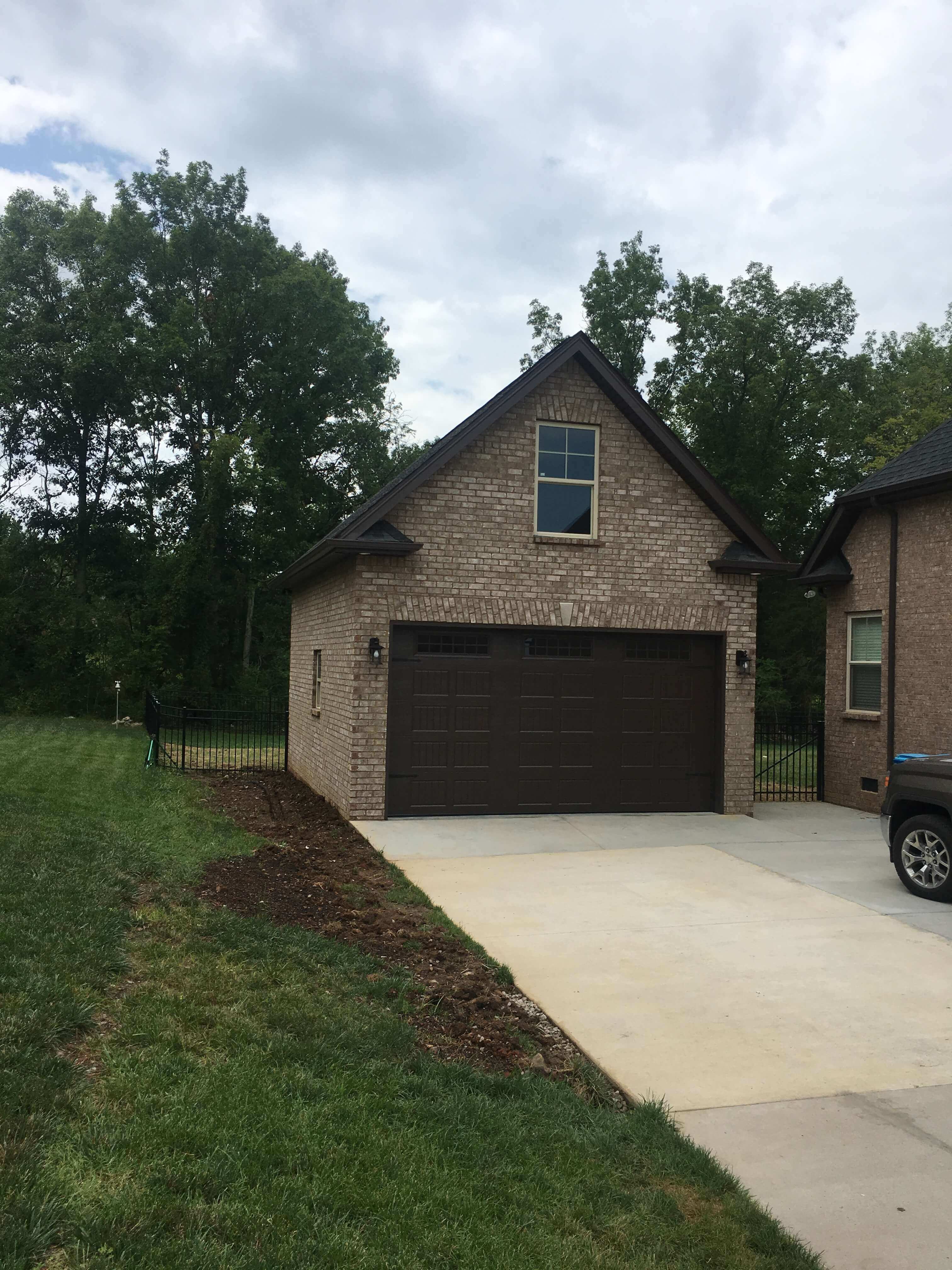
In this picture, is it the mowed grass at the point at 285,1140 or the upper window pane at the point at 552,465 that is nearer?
the mowed grass at the point at 285,1140

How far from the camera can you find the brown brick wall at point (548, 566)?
40.9 ft

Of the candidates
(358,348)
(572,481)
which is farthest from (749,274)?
(572,481)

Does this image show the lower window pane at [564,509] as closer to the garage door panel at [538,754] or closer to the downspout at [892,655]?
the garage door panel at [538,754]

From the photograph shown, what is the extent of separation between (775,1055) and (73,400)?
101 feet

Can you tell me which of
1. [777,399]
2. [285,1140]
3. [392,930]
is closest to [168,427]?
[777,399]

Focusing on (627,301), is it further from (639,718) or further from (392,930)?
(392,930)

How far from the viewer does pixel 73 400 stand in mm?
30797

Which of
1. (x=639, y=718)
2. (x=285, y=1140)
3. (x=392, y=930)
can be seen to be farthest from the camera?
(x=639, y=718)

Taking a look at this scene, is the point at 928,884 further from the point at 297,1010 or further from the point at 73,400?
the point at 73,400

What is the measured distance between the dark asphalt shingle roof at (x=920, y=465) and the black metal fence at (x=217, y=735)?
11131mm

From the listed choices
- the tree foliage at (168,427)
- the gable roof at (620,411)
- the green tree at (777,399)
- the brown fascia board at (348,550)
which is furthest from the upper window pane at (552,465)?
the green tree at (777,399)

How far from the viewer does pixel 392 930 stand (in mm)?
7367

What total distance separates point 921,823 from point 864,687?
6489 millimetres

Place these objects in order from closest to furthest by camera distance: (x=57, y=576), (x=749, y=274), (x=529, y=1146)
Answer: (x=529, y=1146) < (x=57, y=576) < (x=749, y=274)
